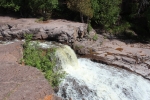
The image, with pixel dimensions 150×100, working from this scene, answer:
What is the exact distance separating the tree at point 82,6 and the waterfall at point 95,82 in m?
3.64

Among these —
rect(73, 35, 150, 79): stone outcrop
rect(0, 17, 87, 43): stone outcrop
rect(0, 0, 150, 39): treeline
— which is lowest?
rect(73, 35, 150, 79): stone outcrop

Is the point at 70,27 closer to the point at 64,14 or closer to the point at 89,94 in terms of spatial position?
the point at 64,14

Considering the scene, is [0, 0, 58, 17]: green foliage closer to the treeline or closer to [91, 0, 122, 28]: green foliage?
the treeline

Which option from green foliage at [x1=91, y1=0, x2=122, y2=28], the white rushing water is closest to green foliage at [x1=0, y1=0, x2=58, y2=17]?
green foliage at [x1=91, y1=0, x2=122, y2=28]

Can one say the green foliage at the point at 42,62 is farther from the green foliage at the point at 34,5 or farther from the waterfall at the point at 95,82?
the green foliage at the point at 34,5

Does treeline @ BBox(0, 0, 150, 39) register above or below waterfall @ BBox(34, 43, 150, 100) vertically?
above

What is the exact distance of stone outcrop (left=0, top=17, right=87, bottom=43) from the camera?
527 inches

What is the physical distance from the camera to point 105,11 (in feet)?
50.7

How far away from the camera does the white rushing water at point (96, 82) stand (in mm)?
9547

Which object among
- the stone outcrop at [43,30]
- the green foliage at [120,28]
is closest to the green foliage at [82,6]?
the stone outcrop at [43,30]

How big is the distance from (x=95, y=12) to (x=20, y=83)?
9789 mm

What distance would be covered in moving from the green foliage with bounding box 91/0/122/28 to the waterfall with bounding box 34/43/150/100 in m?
4.27

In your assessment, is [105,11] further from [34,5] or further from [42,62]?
[42,62]

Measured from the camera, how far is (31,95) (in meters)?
6.47
